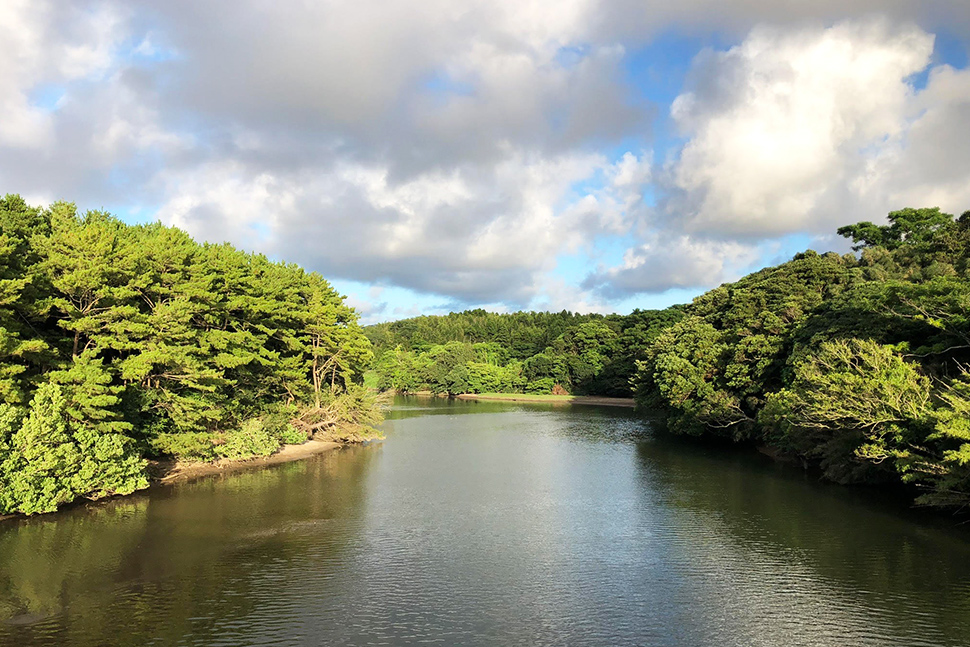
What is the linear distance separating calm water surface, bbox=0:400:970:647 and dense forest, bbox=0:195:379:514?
226cm

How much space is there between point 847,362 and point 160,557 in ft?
80.6

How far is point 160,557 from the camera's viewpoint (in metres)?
17.9

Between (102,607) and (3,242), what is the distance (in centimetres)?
1252

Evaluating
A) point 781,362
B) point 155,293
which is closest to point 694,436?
point 781,362

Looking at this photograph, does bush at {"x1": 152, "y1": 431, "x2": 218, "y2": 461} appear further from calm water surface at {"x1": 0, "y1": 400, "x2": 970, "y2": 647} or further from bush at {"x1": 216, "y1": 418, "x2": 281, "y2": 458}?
calm water surface at {"x1": 0, "y1": 400, "x2": 970, "y2": 647}

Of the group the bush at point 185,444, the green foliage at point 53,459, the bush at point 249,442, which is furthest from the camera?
the bush at point 249,442

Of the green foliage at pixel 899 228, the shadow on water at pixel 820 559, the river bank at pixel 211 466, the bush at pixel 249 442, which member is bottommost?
the shadow on water at pixel 820 559

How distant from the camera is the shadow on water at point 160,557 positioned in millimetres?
13562

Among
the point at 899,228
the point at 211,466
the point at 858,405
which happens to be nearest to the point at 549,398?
the point at 899,228

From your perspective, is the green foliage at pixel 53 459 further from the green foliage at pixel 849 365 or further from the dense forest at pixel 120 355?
the green foliage at pixel 849 365

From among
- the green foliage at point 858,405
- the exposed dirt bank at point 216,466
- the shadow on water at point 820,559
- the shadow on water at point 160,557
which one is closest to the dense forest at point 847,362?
the green foliage at point 858,405

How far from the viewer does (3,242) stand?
19953 mm

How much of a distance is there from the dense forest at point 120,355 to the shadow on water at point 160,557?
5.89ft

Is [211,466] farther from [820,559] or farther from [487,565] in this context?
[820,559]
